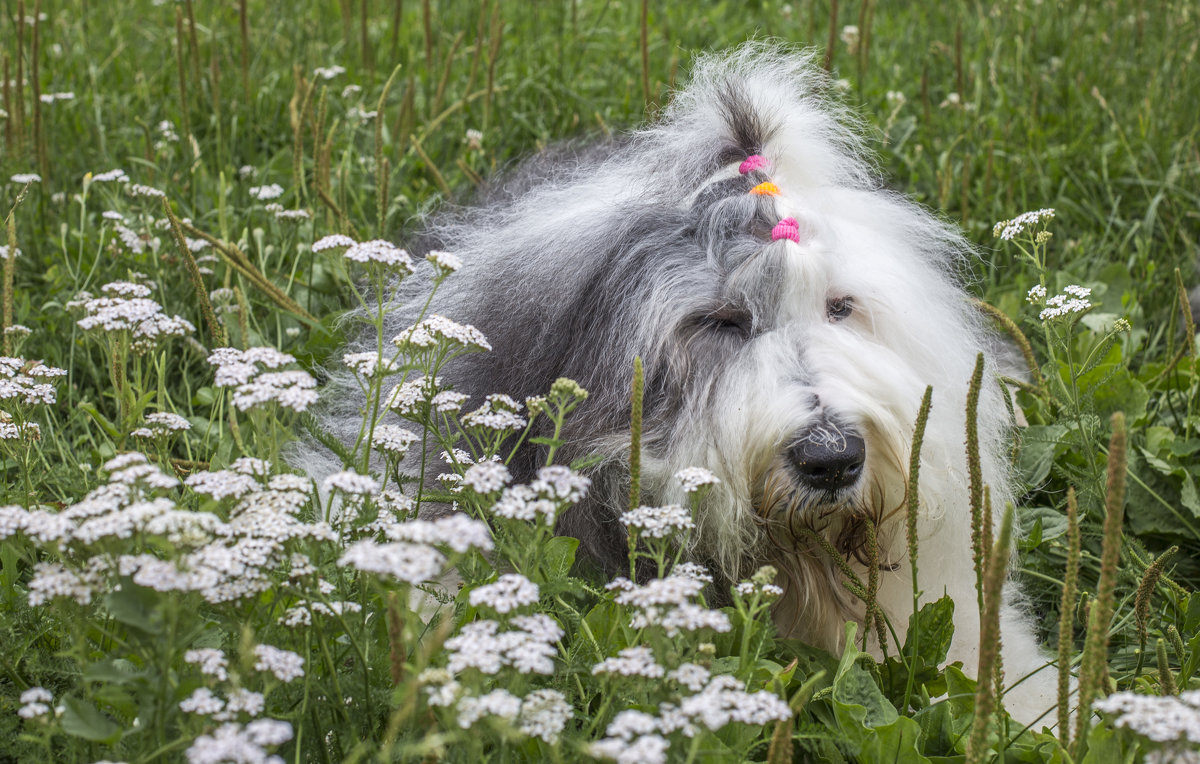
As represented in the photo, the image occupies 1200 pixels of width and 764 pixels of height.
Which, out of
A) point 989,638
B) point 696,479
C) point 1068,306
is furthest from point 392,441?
point 1068,306

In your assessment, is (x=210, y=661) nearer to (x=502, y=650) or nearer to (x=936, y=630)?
(x=502, y=650)

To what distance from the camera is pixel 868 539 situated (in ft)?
7.41

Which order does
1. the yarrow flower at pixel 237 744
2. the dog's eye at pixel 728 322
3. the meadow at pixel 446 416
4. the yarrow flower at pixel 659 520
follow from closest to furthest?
1. the yarrow flower at pixel 237 744
2. the meadow at pixel 446 416
3. the yarrow flower at pixel 659 520
4. the dog's eye at pixel 728 322

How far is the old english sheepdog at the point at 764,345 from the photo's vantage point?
96.0 inches

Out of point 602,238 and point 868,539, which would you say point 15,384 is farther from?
point 868,539

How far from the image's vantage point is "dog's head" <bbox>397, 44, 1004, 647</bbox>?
2.43 m

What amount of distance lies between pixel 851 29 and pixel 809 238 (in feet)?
9.92

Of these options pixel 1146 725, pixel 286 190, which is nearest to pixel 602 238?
pixel 1146 725

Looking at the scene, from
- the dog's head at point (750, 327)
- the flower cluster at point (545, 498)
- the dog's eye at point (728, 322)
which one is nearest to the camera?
the flower cluster at point (545, 498)

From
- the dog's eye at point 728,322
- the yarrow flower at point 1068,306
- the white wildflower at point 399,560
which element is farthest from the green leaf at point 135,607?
the yarrow flower at point 1068,306

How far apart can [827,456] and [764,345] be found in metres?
0.31

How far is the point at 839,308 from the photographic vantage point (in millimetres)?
2693

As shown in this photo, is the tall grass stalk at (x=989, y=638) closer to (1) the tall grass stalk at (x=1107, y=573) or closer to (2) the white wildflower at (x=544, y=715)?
(1) the tall grass stalk at (x=1107, y=573)

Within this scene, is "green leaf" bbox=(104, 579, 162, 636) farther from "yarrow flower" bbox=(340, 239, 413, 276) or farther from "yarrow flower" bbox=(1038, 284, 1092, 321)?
"yarrow flower" bbox=(1038, 284, 1092, 321)
